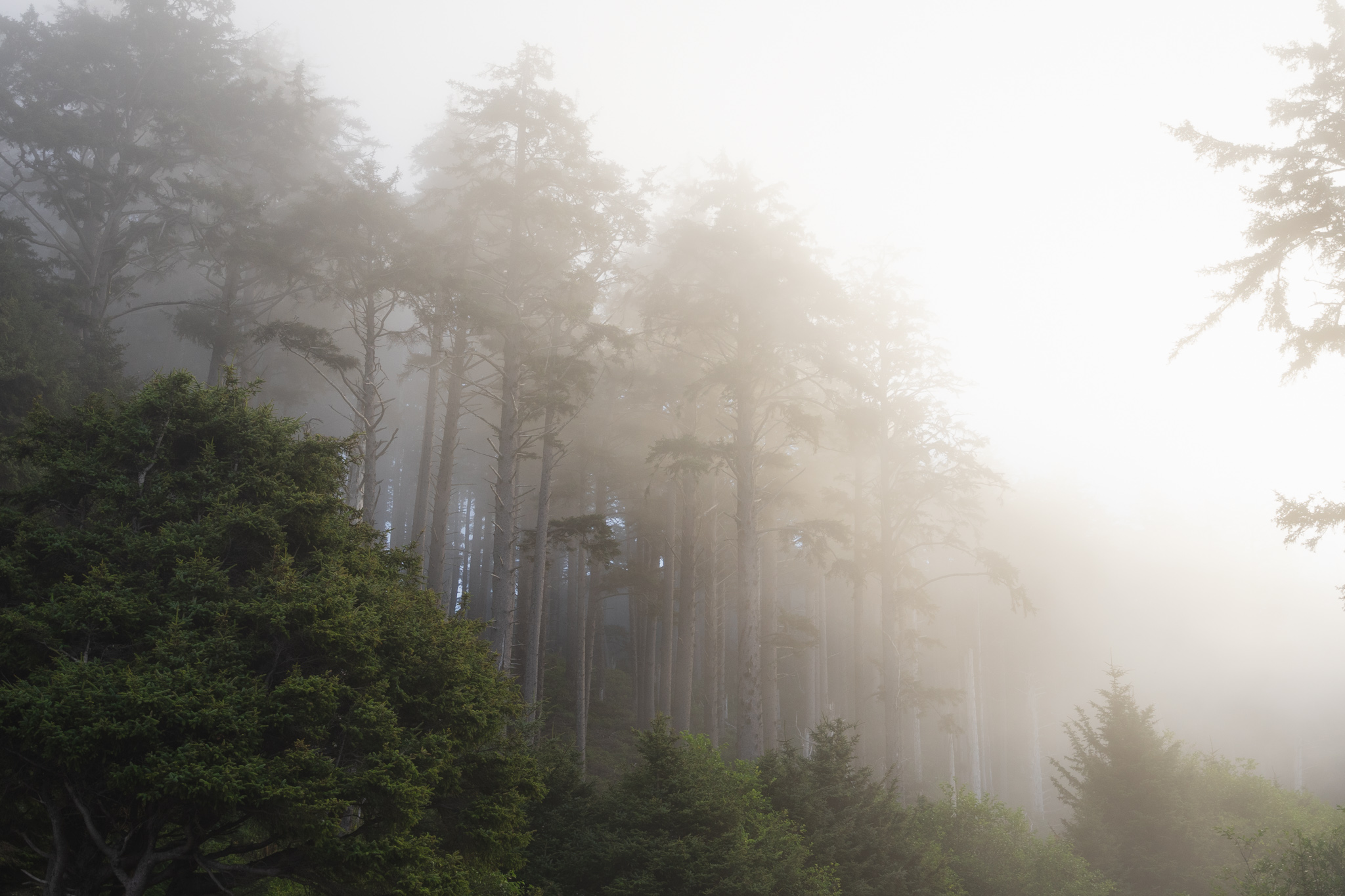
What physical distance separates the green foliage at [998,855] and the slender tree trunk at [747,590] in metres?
3.77

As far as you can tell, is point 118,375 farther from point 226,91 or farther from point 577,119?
point 577,119

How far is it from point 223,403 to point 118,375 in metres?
11.7

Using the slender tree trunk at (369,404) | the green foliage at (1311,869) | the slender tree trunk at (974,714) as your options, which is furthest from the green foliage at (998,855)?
the slender tree trunk at (974,714)

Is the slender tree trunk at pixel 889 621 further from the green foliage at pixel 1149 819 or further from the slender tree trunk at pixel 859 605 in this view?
the green foliage at pixel 1149 819

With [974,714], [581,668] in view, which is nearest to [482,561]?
[581,668]

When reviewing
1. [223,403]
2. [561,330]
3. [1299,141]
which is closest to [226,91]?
[561,330]

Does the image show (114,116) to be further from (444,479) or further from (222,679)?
(222,679)

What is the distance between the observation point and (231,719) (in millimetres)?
6227

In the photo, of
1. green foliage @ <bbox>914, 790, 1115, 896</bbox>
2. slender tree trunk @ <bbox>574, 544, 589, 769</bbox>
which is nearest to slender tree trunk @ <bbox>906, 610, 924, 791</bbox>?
green foliage @ <bbox>914, 790, 1115, 896</bbox>

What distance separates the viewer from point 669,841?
9227 mm

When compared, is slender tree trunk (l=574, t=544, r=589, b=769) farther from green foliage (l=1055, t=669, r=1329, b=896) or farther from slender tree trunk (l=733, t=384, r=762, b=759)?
green foliage (l=1055, t=669, r=1329, b=896)

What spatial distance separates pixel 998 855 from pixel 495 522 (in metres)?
14.3

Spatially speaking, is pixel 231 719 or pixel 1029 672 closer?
pixel 231 719

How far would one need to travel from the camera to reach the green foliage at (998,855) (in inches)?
516
